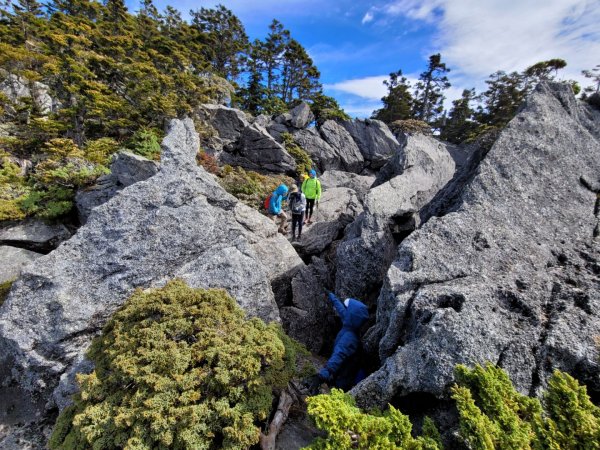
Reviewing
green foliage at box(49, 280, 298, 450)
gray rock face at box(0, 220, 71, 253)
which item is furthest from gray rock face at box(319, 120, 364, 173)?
green foliage at box(49, 280, 298, 450)

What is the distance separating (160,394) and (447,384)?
508cm

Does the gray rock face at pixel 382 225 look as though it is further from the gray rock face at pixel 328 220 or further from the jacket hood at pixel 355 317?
the gray rock face at pixel 328 220

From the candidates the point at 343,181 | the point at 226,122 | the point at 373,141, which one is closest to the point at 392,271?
the point at 343,181

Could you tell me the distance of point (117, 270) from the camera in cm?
799

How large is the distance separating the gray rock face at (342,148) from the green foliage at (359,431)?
35.5 m

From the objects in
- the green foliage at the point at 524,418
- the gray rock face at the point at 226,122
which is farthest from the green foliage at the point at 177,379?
the gray rock face at the point at 226,122

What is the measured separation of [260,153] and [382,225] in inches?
879

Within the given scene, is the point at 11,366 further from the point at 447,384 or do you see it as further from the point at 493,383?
the point at 493,383

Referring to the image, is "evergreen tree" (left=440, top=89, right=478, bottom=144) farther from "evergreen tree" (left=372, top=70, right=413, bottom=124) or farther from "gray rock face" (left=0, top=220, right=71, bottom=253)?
"gray rock face" (left=0, top=220, right=71, bottom=253)

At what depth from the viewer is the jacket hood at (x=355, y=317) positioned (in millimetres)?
7977

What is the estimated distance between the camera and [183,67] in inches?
1230

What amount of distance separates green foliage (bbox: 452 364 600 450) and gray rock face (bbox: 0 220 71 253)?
1442cm

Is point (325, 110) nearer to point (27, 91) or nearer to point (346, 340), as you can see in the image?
point (27, 91)

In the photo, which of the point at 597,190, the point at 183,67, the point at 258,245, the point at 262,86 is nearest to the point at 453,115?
the point at 262,86
